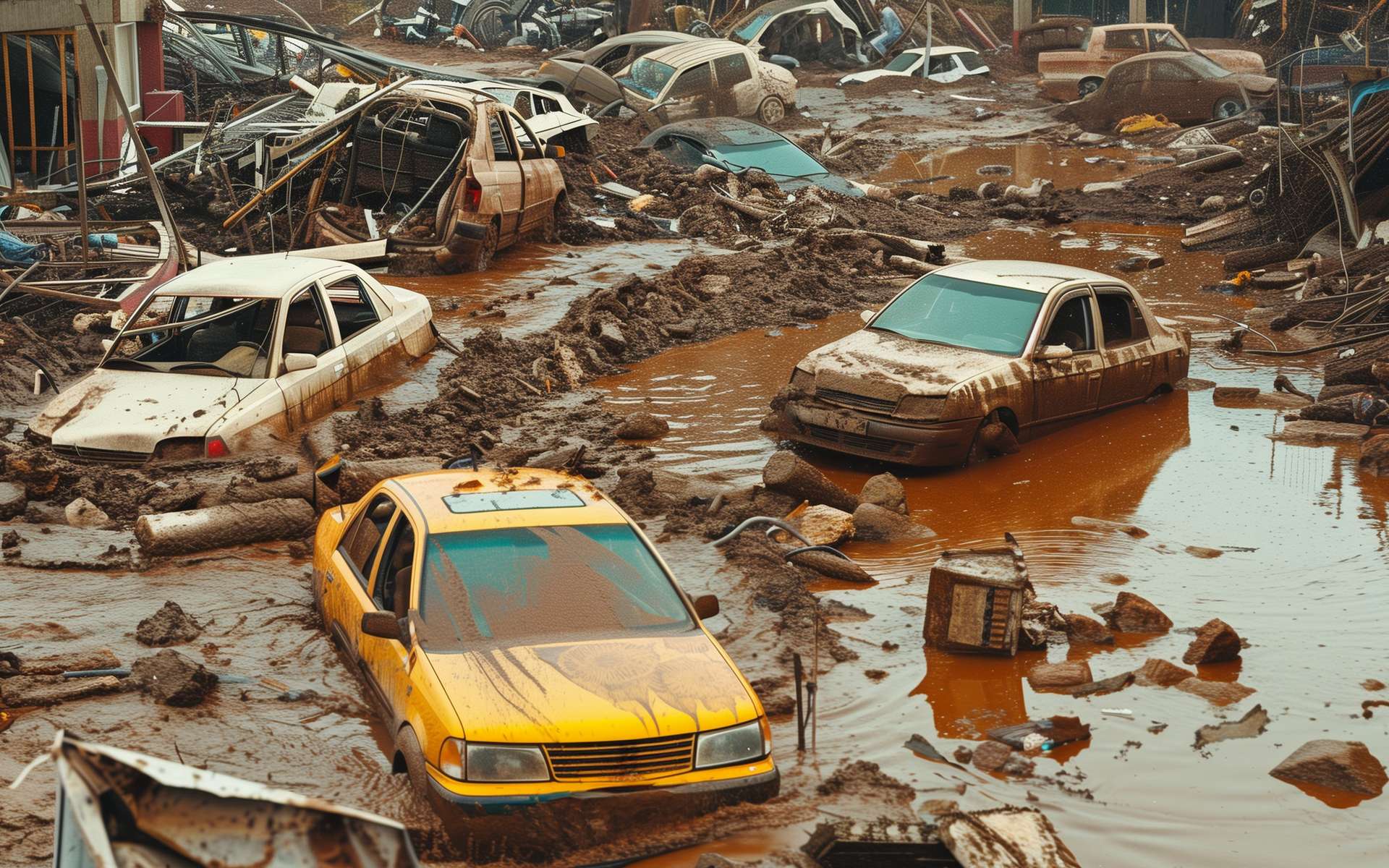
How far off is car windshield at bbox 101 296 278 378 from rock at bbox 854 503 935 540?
4496mm

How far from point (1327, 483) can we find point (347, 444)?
7691 mm

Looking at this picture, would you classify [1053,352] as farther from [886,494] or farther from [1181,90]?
[1181,90]

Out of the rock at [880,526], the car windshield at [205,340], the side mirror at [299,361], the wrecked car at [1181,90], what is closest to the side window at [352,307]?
the car windshield at [205,340]

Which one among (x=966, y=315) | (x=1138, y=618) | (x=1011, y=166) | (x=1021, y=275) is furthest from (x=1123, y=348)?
(x=1011, y=166)

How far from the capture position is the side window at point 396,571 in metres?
6.32

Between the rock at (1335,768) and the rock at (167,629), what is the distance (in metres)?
5.57

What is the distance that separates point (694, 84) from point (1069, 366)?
17.8m

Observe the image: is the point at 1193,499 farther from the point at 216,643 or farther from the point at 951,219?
the point at 951,219

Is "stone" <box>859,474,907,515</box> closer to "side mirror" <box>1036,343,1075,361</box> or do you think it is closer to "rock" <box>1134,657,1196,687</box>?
"side mirror" <box>1036,343,1075,361</box>

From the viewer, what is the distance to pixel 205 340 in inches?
414

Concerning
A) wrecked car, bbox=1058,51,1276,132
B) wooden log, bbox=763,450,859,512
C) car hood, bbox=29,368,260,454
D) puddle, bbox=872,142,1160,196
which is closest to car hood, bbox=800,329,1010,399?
wooden log, bbox=763,450,859,512

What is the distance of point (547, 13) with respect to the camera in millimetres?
41688

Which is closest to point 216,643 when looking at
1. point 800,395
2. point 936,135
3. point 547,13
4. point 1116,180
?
point 800,395

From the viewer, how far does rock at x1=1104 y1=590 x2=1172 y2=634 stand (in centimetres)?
819
